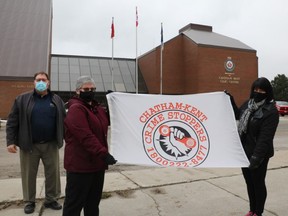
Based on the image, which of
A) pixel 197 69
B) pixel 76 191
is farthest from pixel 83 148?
pixel 197 69

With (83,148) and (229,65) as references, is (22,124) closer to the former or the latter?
(83,148)

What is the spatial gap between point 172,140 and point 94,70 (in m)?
33.9

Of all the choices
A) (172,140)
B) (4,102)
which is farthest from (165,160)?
(4,102)

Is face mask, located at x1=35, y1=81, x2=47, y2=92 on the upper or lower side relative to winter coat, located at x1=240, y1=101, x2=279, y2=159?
upper

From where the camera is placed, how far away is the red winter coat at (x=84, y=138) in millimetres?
3012

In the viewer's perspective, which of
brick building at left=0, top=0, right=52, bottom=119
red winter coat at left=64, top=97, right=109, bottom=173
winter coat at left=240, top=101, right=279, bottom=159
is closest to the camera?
red winter coat at left=64, top=97, right=109, bottom=173

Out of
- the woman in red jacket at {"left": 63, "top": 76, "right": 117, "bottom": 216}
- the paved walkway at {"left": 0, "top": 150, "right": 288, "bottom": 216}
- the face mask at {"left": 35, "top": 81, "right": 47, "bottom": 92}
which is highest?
the face mask at {"left": 35, "top": 81, "right": 47, "bottom": 92}

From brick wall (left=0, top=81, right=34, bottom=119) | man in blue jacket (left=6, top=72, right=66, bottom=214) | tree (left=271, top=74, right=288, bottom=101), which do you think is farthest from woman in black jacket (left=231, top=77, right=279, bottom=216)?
tree (left=271, top=74, right=288, bottom=101)

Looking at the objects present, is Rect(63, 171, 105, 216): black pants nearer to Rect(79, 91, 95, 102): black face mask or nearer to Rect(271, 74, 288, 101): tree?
Rect(79, 91, 95, 102): black face mask

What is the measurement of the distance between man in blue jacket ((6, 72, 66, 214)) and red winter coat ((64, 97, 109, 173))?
4.06ft

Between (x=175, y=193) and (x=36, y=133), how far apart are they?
250cm

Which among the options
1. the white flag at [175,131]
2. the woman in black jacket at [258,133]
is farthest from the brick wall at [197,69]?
the woman in black jacket at [258,133]

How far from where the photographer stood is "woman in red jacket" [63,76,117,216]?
119 inches

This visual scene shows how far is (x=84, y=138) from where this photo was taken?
3.00m
